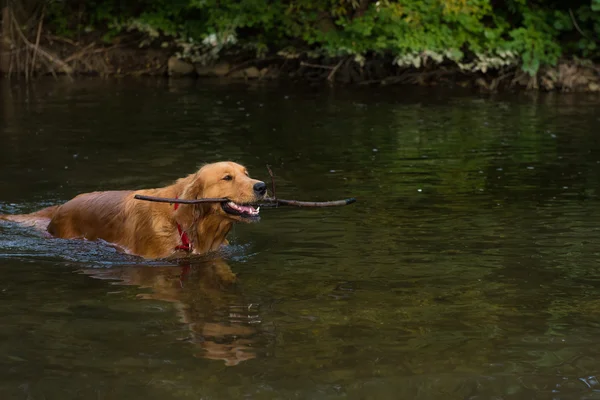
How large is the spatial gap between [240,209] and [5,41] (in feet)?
65.8

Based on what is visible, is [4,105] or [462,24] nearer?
[4,105]

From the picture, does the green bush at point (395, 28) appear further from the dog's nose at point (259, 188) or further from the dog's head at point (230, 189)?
the dog's nose at point (259, 188)

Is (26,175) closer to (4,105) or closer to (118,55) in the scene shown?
(4,105)

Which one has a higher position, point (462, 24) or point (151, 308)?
point (462, 24)

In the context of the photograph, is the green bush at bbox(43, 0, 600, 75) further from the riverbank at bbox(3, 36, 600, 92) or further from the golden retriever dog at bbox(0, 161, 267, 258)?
the golden retriever dog at bbox(0, 161, 267, 258)

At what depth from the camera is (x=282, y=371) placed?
20.2 feet

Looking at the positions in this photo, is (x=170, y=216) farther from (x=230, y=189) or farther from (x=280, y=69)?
(x=280, y=69)

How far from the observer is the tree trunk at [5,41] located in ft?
86.9

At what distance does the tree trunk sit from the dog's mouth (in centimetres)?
1974

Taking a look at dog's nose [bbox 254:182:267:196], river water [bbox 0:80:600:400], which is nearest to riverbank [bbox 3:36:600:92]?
river water [bbox 0:80:600:400]

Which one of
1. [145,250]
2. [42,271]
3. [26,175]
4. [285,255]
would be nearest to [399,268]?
[285,255]

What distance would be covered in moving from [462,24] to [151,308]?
58.1 ft

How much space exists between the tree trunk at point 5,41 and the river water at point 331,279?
33.8 feet

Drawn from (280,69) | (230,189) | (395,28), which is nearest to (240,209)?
(230,189)
